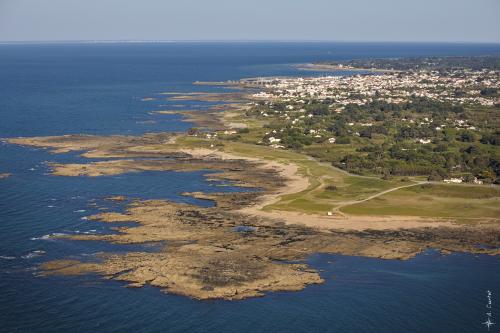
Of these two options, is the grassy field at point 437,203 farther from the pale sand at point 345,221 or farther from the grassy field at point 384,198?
the pale sand at point 345,221

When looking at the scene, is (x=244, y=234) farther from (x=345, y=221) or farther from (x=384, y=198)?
(x=384, y=198)

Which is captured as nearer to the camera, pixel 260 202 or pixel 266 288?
pixel 266 288

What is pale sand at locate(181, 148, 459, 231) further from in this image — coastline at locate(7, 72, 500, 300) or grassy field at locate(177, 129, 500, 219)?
grassy field at locate(177, 129, 500, 219)

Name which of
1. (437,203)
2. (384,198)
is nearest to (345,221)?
(384,198)

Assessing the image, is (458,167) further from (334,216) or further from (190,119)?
(190,119)

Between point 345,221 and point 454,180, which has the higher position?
point 454,180

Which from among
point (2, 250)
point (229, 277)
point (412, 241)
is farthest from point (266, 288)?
point (2, 250)

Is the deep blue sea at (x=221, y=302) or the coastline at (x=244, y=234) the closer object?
the deep blue sea at (x=221, y=302)

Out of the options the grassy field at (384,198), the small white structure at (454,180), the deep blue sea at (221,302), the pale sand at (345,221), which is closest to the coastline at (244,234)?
the pale sand at (345,221)

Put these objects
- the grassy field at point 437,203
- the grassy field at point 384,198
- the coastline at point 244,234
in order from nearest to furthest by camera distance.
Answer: the coastline at point 244,234, the grassy field at point 437,203, the grassy field at point 384,198

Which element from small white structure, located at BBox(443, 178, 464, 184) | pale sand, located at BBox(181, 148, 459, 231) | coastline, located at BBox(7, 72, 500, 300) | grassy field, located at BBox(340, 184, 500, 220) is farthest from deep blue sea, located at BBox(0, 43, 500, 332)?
small white structure, located at BBox(443, 178, 464, 184)

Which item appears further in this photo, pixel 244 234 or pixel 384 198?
pixel 384 198
